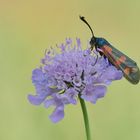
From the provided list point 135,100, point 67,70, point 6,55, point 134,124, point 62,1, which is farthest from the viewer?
point 62,1

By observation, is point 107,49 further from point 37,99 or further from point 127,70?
point 37,99

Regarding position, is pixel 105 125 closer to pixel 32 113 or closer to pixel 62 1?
pixel 32 113

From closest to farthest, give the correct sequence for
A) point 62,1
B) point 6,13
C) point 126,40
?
point 126,40 → point 6,13 → point 62,1

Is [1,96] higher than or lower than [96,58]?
higher

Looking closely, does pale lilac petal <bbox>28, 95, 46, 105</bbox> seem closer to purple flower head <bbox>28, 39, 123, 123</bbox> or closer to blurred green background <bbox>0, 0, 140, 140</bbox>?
purple flower head <bbox>28, 39, 123, 123</bbox>

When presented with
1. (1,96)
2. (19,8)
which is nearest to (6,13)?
(19,8)

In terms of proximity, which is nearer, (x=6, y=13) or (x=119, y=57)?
(x=119, y=57)

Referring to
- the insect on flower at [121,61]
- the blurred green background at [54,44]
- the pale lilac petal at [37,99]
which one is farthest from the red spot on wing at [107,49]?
the blurred green background at [54,44]
